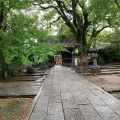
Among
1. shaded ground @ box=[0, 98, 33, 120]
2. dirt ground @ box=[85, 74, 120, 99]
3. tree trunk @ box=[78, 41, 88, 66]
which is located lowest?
shaded ground @ box=[0, 98, 33, 120]

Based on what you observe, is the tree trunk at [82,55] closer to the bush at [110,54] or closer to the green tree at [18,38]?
the green tree at [18,38]

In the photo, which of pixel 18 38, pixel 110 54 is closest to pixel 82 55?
pixel 18 38

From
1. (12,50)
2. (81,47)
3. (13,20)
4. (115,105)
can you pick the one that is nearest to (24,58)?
(12,50)

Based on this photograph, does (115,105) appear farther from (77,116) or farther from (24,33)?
(24,33)

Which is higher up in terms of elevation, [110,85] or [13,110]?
[110,85]

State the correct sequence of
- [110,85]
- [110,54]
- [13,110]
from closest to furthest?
[13,110], [110,85], [110,54]

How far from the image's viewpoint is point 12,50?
10.6 metres

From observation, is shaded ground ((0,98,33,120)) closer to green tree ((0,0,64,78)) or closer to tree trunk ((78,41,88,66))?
green tree ((0,0,64,78))

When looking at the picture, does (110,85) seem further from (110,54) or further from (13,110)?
(110,54)

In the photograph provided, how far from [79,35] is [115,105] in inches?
585

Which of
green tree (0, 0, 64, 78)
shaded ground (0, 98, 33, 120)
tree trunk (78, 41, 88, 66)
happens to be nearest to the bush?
tree trunk (78, 41, 88, 66)

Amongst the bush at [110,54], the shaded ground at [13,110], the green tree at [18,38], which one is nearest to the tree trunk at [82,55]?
the green tree at [18,38]

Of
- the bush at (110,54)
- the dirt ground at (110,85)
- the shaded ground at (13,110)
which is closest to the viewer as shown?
the shaded ground at (13,110)

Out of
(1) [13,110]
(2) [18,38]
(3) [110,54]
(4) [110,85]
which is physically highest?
(2) [18,38]
